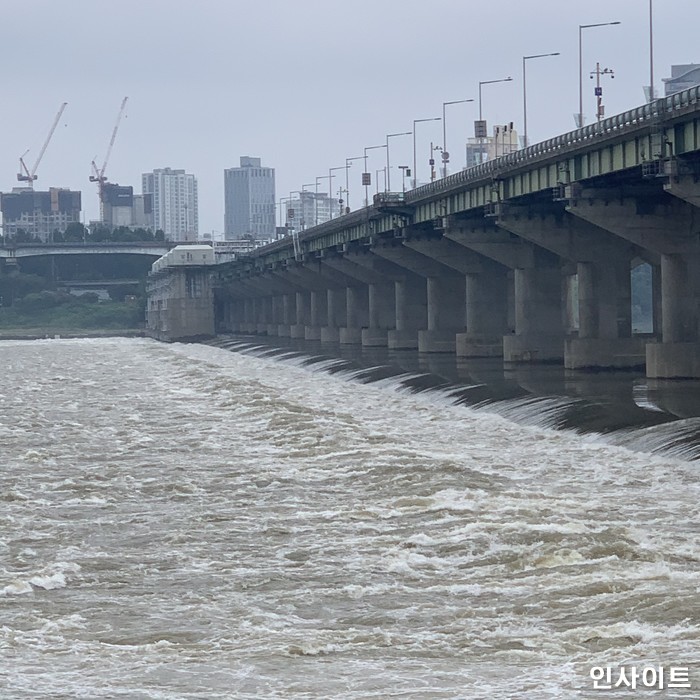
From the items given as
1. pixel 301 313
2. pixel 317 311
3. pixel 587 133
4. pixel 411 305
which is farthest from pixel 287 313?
pixel 587 133

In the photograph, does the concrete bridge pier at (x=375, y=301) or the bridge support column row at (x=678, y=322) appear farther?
the concrete bridge pier at (x=375, y=301)

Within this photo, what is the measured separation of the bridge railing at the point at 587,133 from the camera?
5841cm

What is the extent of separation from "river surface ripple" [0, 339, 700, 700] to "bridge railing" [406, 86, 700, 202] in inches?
629

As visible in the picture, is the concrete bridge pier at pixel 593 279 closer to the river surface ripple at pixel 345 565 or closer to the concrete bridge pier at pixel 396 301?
the river surface ripple at pixel 345 565

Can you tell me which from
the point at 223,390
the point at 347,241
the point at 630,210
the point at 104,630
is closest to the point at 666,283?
the point at 630,210

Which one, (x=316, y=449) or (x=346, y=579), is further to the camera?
(x=316, y=449)

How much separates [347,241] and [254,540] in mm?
102682

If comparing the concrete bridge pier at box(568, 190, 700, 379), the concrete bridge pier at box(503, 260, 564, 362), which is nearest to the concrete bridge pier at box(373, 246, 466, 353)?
the concrete bridge pier at box(503, 260, 564, 362)

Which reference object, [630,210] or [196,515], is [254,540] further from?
[630,210]

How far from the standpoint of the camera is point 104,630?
72.8 feet

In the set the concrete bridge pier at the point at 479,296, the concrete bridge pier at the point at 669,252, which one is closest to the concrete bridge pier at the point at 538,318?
the concrete bridge pier at the point at 479,296

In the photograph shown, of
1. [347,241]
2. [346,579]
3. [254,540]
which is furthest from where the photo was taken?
[347,241]

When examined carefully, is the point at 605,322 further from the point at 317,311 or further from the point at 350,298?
the point at 317,311

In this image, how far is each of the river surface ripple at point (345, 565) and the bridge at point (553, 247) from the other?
717 inches
